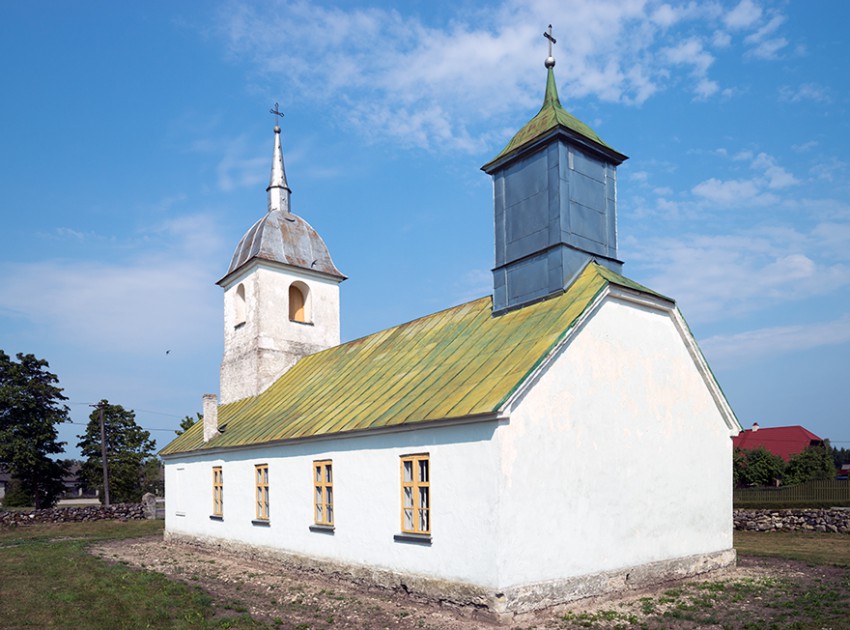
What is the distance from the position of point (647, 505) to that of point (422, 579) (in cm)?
460

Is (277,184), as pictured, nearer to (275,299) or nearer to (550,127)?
(275,299)

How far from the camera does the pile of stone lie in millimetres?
30828

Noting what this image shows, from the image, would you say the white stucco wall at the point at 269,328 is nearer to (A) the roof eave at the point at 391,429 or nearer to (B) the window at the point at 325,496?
(A) the roof eave at the point at 391,429

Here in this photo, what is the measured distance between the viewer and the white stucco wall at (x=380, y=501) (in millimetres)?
11367

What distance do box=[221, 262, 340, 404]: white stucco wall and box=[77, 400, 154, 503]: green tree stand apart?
969 inches

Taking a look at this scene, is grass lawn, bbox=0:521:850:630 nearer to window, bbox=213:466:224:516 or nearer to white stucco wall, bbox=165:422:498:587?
white stucco wall, bbox=165:422:498:587

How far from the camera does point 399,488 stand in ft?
43.0

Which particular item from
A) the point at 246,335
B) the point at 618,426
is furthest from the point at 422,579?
the point at 246,335

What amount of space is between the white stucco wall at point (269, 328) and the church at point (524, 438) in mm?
4970

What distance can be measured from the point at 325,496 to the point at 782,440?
46.7 meters

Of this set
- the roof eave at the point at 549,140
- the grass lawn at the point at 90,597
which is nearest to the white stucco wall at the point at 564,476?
the grass lawn at the point at 90,597

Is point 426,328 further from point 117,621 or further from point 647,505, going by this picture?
point 117,621

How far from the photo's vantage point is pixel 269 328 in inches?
993

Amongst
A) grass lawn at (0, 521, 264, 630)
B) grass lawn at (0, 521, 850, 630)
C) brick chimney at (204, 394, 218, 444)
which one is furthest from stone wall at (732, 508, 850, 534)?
grass lawn at (0, 521, 264, 630)
